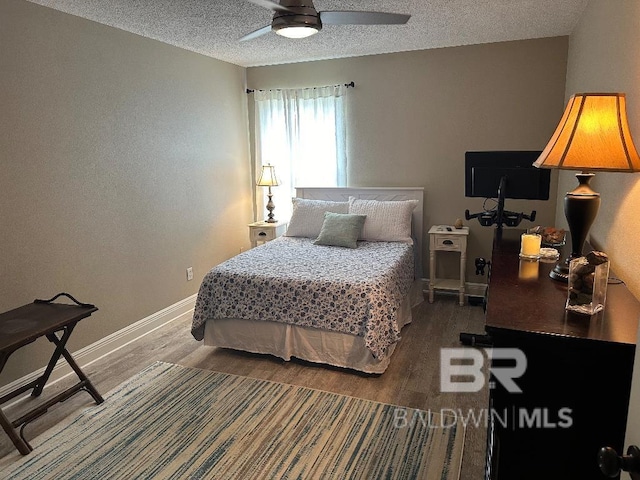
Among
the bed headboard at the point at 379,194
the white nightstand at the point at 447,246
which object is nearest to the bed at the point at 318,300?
the white nightstand at the point at 447,246

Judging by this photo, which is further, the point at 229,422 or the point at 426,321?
the point at 426,321

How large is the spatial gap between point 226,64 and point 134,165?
171cm

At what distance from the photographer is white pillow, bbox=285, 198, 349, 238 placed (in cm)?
427

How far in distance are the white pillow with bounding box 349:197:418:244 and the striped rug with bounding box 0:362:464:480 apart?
67.2 inches

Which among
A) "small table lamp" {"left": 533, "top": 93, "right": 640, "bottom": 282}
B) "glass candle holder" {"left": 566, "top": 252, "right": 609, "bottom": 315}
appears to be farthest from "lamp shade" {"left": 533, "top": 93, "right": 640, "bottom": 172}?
"glass candle holder" {"left": 566, "top": 252, "right": 609, "bottom": 315}

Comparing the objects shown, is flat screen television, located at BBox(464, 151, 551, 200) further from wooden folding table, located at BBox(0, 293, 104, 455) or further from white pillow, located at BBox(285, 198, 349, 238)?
wooden folding table, located at BBox(0, 293, 104, 455)

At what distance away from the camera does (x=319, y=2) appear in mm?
2826

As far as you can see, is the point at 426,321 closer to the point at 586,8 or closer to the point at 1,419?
the point at 586,8

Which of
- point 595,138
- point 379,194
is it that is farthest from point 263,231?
point 595,138

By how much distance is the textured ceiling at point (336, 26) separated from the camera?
2.87 metres

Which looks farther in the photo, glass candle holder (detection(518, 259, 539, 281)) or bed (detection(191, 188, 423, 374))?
bed (detection(191, 188, 423, 374))

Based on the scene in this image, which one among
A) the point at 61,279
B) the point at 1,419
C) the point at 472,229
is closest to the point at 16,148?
the point at 61,279

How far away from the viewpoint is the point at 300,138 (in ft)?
15.9

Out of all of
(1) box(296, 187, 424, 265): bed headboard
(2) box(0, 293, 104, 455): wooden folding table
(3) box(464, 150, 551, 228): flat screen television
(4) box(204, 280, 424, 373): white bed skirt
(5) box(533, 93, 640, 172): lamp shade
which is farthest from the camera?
(1) box(296, 187, 424, 265): bed headboard
